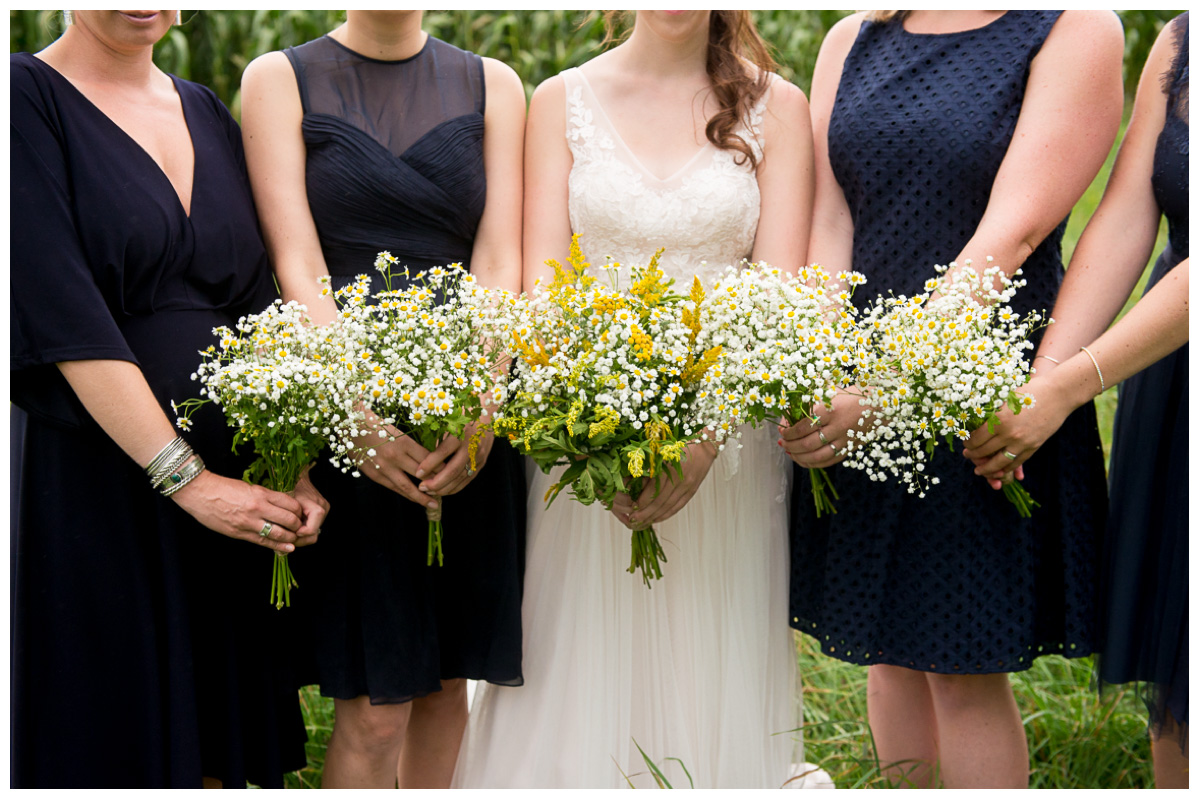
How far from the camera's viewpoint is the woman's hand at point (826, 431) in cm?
247

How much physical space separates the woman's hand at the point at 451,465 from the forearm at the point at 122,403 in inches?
24.3

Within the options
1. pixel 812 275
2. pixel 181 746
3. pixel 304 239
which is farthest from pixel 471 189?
pixel 181 746

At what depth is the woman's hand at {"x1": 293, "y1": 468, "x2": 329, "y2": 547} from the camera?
2.45 meters

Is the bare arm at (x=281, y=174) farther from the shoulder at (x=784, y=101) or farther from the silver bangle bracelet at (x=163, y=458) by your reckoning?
the shoulder at (x=784, y=101)

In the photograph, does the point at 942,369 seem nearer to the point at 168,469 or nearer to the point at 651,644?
the point at 651,644

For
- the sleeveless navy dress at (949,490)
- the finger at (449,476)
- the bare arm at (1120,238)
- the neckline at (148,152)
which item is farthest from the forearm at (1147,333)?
the neckline at (148,152)

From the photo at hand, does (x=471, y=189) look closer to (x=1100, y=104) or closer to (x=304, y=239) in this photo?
(x=304, y=239)

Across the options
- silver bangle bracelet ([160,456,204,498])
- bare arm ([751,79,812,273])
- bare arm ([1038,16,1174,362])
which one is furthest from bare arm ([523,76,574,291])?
bare arm ([1038,16,1174,362])

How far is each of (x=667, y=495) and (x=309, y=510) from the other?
2.98 feet

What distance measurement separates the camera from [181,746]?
8.06 ft

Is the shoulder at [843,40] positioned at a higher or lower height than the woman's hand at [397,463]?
higher

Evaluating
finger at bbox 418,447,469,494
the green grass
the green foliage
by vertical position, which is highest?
the green foliage

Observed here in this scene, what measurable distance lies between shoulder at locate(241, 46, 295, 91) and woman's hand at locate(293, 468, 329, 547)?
109 cm

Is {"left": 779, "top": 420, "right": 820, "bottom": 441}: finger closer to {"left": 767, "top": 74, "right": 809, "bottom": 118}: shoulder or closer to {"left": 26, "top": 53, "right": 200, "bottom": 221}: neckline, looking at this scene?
{"left": 767, "top": 74, "right": 809, "bottom": 118}: shoulder
